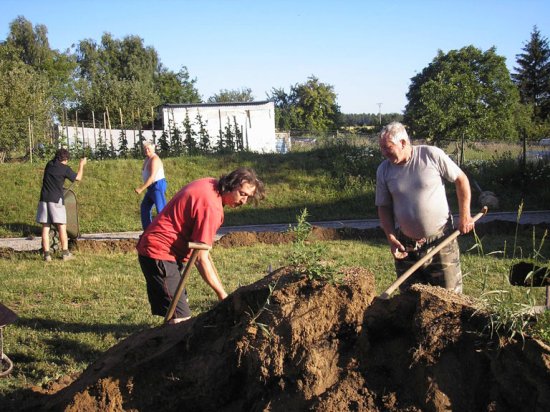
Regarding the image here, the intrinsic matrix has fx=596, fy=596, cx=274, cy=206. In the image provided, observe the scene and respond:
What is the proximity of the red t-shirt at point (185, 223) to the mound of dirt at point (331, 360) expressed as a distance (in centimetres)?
82

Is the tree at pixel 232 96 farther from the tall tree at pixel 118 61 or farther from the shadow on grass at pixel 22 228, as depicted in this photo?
the shadow on grass at pixel 22 228

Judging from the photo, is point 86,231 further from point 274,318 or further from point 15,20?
point 15,20

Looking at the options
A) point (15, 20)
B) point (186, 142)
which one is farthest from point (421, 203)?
point (15, 20)

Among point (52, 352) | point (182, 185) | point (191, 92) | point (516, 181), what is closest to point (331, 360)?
point (52, 352)

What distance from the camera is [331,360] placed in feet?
9.99

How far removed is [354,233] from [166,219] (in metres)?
8.27

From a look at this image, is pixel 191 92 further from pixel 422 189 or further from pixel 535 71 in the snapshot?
pixel 422 189

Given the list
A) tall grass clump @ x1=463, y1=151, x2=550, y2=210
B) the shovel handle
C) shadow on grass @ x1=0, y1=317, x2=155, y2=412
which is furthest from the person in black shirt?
tall grass clump @ x1=463, y1=151, x2=550, y2=210

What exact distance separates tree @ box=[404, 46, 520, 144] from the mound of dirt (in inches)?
751

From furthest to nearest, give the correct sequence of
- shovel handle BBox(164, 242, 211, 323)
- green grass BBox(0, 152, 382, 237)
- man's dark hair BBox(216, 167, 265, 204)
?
green grass BBox(0, 152, 382, 237) → man's dark hair BBox(216, 167, 265, 204) → shovel handle BBox(164, 242, 211, 323)

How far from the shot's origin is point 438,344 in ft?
9.69

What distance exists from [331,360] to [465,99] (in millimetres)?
27376

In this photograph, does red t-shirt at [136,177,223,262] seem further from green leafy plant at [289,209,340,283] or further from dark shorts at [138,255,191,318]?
green leafy plant at [289,209,340,283]

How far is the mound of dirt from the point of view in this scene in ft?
9.21
